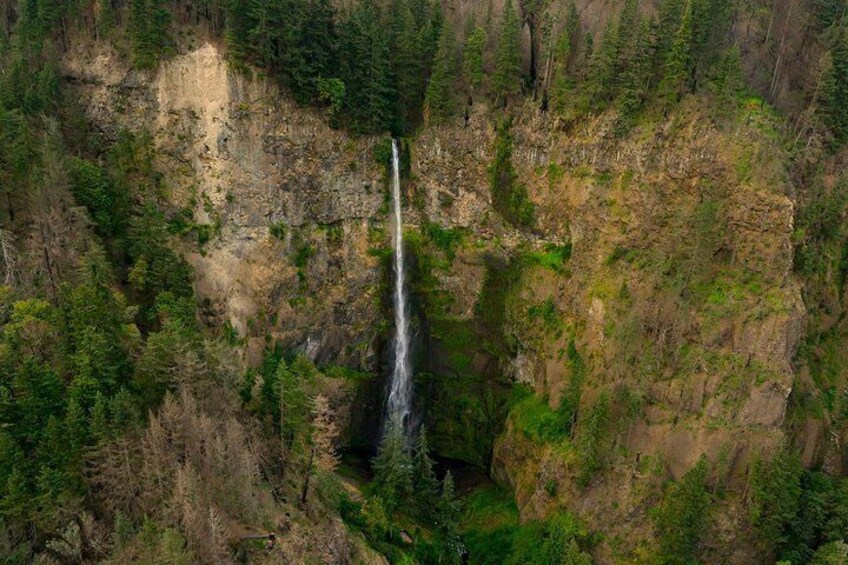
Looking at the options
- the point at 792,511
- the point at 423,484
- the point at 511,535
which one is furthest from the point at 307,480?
the point at 792,511

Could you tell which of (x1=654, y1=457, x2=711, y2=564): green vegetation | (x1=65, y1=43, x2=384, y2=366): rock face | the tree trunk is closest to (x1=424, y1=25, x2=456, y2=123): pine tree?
(x1=65, y1=43, x2=384, y2=366): rock face

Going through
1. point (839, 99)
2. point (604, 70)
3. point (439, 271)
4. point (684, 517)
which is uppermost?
point (604, 70)

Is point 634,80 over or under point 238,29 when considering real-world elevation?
under

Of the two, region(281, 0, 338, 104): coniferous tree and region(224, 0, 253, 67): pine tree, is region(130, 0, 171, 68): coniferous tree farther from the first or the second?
region(281, 0, 338, 104): coniferous tree

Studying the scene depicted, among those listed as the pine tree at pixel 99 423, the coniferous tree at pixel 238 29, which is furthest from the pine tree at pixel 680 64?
the pine tree at pixel 99 423

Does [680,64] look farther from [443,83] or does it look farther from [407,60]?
[407,60]

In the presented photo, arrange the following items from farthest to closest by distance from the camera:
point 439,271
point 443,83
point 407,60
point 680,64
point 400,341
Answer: point 400,341, point 439,271, point 407,60, point 443,83, point 680,64

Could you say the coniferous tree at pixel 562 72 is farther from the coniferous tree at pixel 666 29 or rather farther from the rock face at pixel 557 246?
the coniferous tree at pixel 666 29
